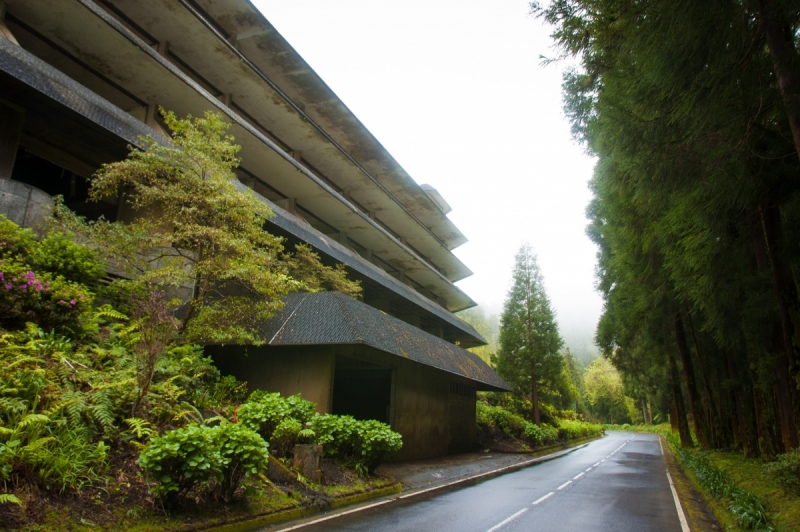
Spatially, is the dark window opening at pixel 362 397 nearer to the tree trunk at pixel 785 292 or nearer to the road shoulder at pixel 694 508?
the road shoulder at pixel 694 508

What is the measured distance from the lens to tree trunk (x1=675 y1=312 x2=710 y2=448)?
19.2m

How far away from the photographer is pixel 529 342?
34.4 meters

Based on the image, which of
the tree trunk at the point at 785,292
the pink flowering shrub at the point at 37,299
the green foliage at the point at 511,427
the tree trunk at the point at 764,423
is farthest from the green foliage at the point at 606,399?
the pink flowering shrub at the point at 37,299

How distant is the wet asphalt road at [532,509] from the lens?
7.00 meters

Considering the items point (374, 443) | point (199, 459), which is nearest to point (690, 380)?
point (374, 443)

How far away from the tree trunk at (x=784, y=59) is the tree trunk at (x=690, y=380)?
13669mm

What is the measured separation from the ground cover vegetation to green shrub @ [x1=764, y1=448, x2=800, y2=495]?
6.76m

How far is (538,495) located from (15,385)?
956 centimetres

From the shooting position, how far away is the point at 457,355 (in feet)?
63.4

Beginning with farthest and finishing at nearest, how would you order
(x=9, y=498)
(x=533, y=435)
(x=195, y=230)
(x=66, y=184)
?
(x=533, y=435), (x=66, y=184), (x=195, y=230), (x=9, y=498)

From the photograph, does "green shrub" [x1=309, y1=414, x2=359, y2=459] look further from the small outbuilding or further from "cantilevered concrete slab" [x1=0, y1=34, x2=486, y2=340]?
"cantilevered concrete slab" [x1=0, y1=34, x2=486, y2=340]

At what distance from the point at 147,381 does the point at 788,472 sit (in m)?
10.1

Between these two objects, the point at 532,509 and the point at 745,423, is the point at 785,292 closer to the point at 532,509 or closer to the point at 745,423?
the point at 532,509

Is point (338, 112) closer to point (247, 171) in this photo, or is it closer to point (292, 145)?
point (292, 145)
